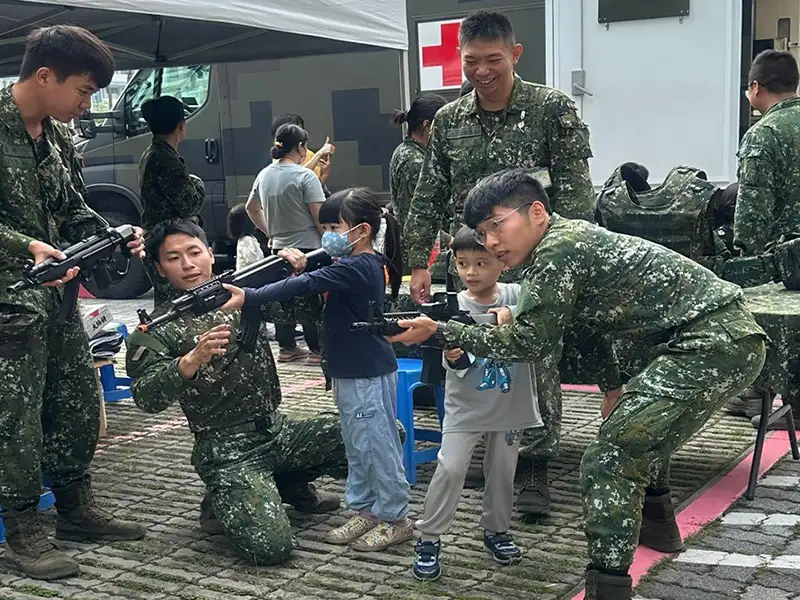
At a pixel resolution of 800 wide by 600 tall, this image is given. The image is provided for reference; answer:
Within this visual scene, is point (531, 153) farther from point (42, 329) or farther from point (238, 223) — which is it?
point (238, 223)

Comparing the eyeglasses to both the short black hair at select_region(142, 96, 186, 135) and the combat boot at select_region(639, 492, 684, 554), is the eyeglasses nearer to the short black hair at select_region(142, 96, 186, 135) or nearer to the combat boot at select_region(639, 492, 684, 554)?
the combat boot at select_region(639, 492, 684, 554)

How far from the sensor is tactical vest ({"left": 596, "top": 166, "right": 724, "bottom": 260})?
17.0ft

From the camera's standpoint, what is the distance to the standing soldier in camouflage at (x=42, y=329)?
3.62m

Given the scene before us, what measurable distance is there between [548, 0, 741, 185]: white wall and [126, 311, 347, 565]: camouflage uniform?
4.94 m

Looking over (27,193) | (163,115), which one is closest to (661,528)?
(27,193)

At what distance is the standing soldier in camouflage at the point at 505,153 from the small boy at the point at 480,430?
1.53ft

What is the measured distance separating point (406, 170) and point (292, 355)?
7.10 feet

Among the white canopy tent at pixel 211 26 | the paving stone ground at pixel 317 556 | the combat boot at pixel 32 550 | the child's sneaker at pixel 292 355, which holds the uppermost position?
the white canopy tent at pixel 211 26

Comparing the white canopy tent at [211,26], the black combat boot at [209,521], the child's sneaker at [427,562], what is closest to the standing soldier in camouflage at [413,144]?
the white canopy tent at [211,26]

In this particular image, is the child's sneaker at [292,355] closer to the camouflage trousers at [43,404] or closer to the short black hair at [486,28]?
the camouflage trousers at [43,404]

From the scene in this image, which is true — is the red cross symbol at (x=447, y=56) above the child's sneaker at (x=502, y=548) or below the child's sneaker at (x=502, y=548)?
above

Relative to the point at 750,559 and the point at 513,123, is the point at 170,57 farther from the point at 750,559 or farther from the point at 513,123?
the point at 750,559

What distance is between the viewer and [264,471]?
394 centimetres

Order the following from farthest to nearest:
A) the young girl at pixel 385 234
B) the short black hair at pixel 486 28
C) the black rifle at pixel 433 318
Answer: the short black hair at pixel 486 28, the young girl at pixel 385 234, the black rifle at pixel 433 318
